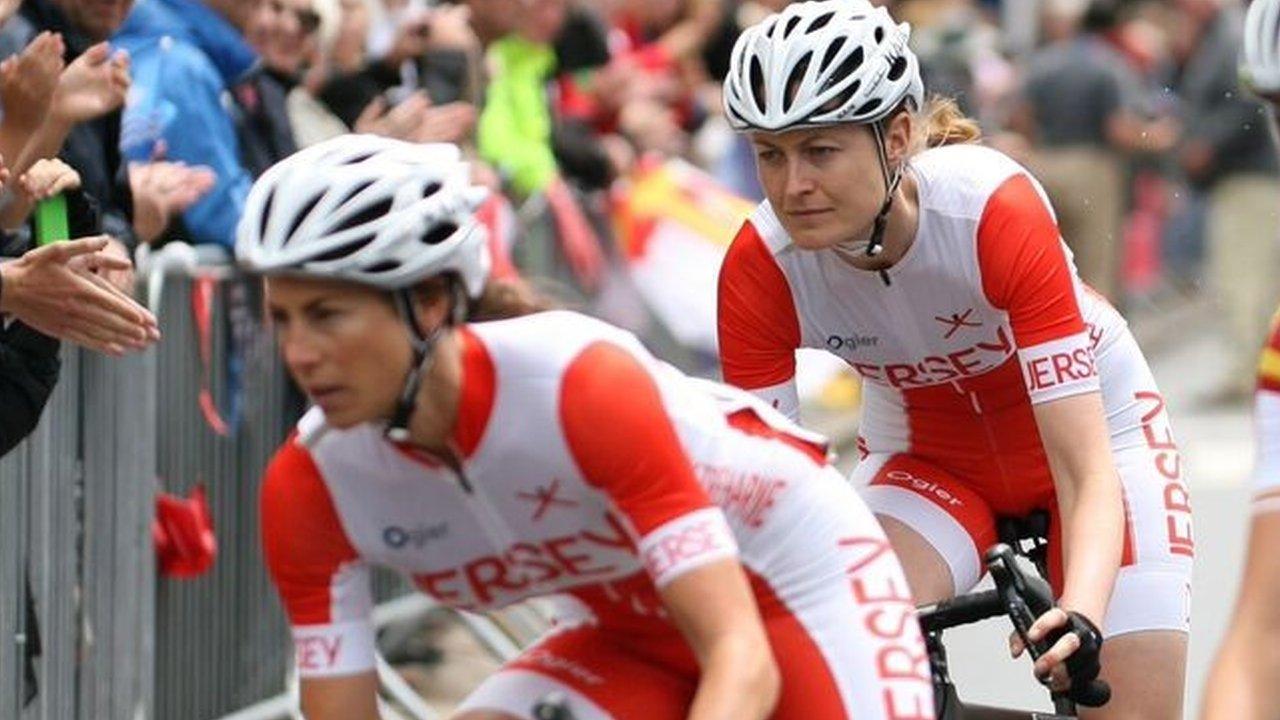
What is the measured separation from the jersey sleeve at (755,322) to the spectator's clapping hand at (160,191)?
2112mm

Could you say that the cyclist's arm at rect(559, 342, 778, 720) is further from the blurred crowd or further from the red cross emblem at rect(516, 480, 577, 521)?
the blurred crowd

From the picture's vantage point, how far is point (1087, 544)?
20.3 ft

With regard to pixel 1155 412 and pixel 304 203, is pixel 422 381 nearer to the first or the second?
pixel 304 203

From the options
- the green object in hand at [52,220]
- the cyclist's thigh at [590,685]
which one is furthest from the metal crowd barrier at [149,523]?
the cyclist's thigh at [590,685]

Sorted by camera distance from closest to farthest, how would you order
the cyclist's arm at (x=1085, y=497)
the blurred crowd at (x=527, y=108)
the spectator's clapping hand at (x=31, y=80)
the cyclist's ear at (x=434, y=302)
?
the cyclist's ear at (x=434, y=302) < the cyclist's arm at (x=1085, y=497) < the spectator's clapping hand at (x=31, y=80) < the blurred crowd at (x=527, y=108)

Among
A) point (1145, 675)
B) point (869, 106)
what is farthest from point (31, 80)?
point (1145, 675)

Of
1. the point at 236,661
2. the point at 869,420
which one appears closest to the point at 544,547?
the point at 869,420

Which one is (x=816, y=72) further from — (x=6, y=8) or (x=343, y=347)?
(x=6, y=8)

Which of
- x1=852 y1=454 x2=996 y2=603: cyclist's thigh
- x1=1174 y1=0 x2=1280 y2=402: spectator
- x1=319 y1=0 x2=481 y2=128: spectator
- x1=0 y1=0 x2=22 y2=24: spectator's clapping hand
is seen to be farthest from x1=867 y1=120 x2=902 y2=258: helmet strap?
x1=1174 y1=0 x2=1280 y2=402: spectator

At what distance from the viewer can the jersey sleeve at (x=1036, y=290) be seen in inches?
253

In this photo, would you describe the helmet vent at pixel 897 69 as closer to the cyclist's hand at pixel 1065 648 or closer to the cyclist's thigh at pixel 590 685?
the cyclist's hand at pixel 1065 648

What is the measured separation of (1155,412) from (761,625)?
2326 millimetres

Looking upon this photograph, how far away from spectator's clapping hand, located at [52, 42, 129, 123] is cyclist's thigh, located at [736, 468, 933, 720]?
2.49 metres

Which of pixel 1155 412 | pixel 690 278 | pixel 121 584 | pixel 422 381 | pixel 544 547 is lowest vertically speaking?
pixel 690 278
